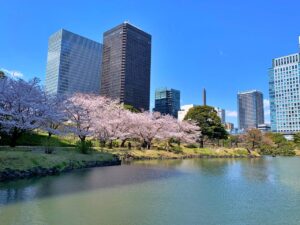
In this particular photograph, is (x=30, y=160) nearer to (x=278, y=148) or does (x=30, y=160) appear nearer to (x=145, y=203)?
(x=145, y=203)

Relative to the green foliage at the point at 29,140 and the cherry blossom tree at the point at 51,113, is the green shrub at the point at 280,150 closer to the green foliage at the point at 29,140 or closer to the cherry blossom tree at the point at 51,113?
the green foliage at the point at 29,140

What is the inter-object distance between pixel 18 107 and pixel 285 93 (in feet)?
342

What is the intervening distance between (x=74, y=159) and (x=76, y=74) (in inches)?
3213

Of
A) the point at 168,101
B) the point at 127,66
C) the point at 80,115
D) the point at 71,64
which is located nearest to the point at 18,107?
the point at 80,115

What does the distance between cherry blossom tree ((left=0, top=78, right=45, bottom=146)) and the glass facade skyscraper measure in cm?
10019

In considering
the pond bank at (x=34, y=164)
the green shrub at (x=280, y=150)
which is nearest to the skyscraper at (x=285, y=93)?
the green shrub at (x=280, y=150)

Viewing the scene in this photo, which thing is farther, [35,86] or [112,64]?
[112,64]

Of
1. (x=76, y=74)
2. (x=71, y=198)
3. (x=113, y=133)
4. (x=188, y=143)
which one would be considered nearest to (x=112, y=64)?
(x=76, y=74)

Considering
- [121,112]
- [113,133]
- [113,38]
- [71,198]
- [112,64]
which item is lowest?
[71,198]

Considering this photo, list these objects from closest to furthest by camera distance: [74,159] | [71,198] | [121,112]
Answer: [71,198] → [74,159] → [121,112]

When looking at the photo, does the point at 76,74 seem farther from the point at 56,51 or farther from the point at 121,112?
the point at 121,112

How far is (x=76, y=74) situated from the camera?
96500 millimetres

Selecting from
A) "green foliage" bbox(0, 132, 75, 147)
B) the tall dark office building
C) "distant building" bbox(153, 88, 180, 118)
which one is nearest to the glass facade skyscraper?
"distant building" bbox(153, 88, 180, 118)

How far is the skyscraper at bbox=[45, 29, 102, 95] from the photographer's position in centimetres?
9225
